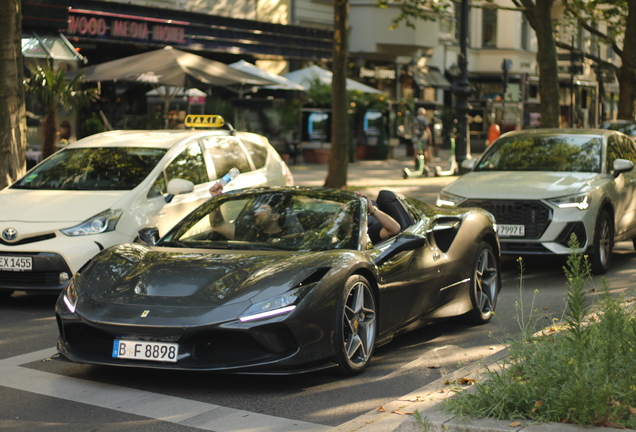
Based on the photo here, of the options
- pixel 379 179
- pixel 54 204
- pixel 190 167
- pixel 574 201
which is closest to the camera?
pixel 54 204

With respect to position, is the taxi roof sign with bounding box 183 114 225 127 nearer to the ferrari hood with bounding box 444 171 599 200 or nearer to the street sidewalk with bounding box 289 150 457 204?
the ferrari hood with bounding box 444 171 599 200

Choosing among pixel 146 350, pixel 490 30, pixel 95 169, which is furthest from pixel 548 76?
pixel 490 30

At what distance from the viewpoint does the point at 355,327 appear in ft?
19.4

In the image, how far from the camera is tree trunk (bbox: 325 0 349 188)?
1925cm

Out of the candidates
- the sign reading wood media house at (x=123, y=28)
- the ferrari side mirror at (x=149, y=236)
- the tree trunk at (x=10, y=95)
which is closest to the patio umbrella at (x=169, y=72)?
the sign reading wood media house at (x=123, y=28)

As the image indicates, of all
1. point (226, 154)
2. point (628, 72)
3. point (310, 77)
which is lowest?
point (226, 154)

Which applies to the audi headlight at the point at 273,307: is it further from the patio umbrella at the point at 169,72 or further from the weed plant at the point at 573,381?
the patio umbrella at the point at 169,72

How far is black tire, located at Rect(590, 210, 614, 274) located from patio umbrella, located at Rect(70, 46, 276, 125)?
32.2 feet

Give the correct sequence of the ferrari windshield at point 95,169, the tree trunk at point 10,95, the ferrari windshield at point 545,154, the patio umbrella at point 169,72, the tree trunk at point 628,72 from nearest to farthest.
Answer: the ferrari windshield at point 95,169 < the ferrari windshield at point 545,154 < the tree trunk at point 10,95 < the patio umbrella at point 169,72 < the tree trunk at point 628,72

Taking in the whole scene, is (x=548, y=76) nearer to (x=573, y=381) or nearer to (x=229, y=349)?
(x=229, y=349)

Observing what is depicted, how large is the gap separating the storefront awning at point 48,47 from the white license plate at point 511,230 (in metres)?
13.2

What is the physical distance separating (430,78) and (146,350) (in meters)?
35.3

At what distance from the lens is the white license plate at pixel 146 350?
536 cm

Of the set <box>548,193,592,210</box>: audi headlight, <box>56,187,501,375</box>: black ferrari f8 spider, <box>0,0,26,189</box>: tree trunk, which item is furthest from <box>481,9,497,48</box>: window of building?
<box>56,187,501,375</box>: black ferrari f8 spider
